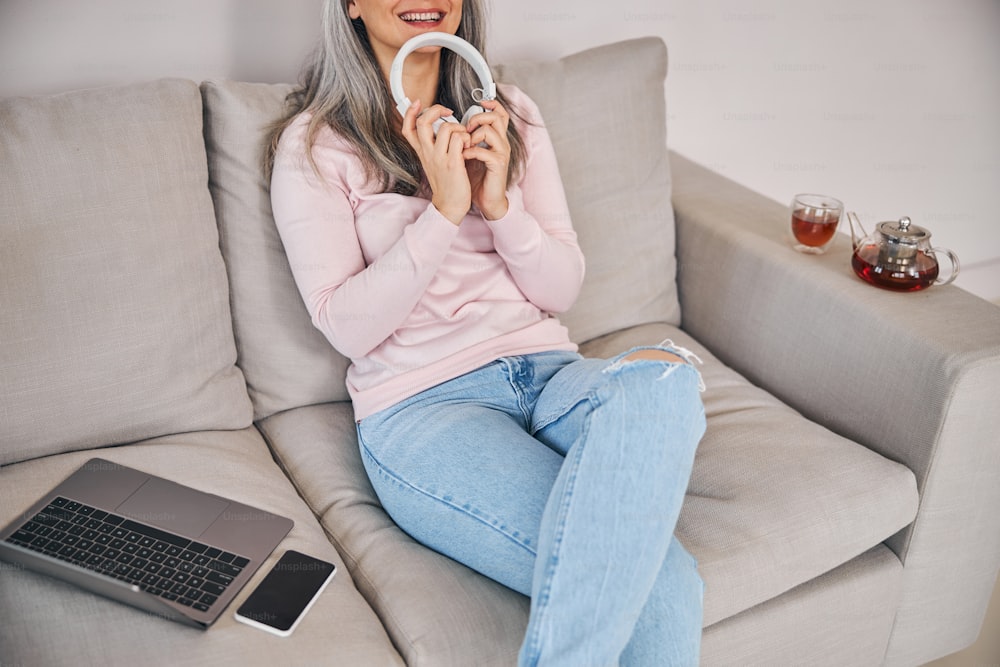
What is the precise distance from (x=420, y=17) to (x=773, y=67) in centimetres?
137

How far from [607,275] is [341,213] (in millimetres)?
641

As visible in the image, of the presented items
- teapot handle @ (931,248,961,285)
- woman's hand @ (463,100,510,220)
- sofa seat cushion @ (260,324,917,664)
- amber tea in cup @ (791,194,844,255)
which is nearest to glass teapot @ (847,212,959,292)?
teapot handle @ (931,248,961,285)

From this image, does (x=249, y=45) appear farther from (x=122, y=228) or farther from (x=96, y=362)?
(x=96, y=362)

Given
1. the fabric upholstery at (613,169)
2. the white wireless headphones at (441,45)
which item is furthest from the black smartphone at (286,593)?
the fabric upholstery at (613,169)

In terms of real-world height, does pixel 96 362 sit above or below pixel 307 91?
below

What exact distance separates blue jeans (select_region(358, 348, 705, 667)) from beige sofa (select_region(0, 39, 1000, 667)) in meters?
0.08

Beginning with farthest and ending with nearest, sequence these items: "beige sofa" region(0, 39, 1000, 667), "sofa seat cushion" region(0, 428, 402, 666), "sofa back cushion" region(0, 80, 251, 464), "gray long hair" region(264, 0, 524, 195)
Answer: "gray long hair" region(264, 0, 524, 195), "sofa back cushion" region(0, 80, 251, 464), "beige sofa" region(0, 39, 1000, 667), "sofa seat cushion" region(0, 428, 402, 666)

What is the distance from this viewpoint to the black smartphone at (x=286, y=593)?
1.08 metres

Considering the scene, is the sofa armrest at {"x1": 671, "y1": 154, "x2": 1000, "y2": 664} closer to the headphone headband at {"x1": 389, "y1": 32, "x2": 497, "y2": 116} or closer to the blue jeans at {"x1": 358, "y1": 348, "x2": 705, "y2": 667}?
the blue jeans at {"x1": 358, "y1": 348, "x2": 705, "y2": 667}

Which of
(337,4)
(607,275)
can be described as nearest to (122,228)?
(337,4)

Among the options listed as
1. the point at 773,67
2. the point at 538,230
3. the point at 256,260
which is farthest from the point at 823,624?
the point at 773,67

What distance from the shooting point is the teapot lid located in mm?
1589

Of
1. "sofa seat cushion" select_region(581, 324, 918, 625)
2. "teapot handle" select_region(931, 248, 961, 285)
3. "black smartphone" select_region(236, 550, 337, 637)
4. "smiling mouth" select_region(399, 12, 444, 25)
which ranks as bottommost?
"sofa seat cushion" select_region(581, 324, 918, 625)

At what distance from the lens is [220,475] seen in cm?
134
